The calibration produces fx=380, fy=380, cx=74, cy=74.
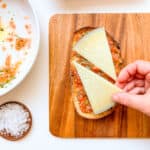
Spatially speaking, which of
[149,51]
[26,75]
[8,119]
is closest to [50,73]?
[26,75]

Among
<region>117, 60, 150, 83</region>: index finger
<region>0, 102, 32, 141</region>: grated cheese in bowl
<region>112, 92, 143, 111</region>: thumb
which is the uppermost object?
<region>117, 60, 150, 83</region>: index finger

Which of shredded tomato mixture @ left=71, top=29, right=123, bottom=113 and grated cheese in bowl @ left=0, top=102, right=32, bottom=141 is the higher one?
shredded tomato mixture @ left=71, top=29, right=123, bottom=113

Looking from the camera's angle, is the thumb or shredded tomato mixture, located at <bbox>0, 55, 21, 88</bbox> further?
shredded tomato mixture, located at <bbox>0, 55, 21, 88</bbox>

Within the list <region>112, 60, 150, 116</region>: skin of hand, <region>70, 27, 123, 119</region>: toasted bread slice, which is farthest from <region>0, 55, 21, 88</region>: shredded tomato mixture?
<region>112, 60, 150, 116</region>: skin of hand

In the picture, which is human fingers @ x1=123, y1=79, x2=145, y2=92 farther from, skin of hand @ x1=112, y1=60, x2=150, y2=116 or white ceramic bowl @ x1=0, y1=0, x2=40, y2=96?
white ceramic bowl @ x1=0, y1=0, x2=40, y2=96

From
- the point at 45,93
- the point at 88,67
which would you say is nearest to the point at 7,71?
the point at 45,93

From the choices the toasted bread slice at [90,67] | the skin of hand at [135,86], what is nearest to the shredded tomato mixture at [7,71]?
the toasted bread slice at [90,67]
